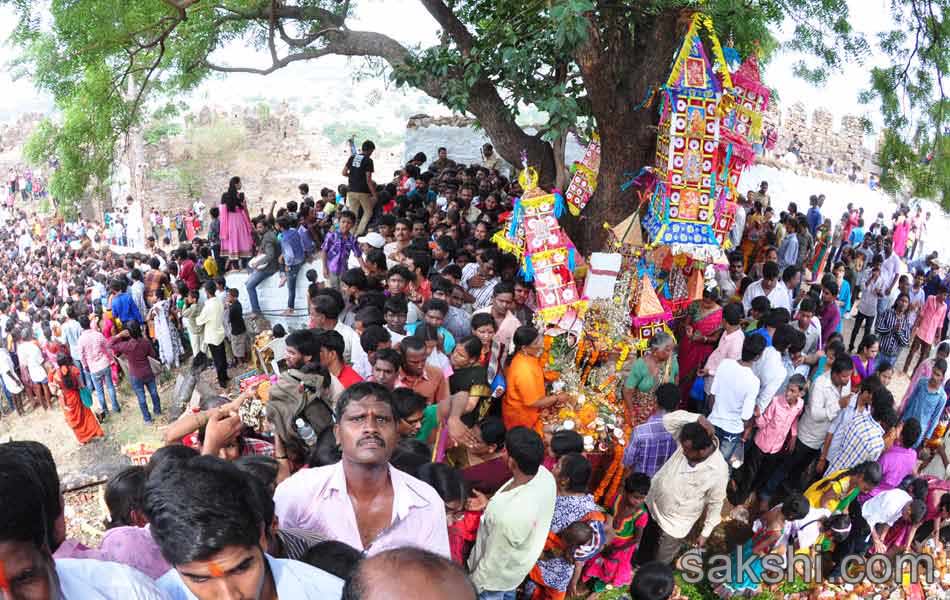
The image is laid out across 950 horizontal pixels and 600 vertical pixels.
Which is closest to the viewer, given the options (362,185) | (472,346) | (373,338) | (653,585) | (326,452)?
(653,585)

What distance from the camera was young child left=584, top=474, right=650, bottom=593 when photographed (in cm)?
420

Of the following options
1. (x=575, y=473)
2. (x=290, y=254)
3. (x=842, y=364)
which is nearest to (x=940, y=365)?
(x=842, y=364)

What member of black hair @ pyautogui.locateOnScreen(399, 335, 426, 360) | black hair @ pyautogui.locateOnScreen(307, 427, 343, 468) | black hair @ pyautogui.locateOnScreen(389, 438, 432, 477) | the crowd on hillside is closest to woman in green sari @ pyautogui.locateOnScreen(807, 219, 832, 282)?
the crowd on hillside

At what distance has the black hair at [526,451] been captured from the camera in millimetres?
3346

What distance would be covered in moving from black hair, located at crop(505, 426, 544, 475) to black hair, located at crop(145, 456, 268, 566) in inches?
61.8

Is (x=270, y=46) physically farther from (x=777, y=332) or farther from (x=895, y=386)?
(x=895, y=386)

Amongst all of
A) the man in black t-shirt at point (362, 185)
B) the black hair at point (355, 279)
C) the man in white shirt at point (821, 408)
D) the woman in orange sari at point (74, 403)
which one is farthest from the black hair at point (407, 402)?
the man in black t-shirt at point (362, 185)

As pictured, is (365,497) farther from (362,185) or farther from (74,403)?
(362,185)

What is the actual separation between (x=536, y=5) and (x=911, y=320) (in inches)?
220

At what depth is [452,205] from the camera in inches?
382

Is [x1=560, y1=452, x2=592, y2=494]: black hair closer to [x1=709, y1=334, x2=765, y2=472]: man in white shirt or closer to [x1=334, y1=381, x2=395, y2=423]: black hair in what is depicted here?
[x1=334, y1=381, x2=395, y2=423]: black hair

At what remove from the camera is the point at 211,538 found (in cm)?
186

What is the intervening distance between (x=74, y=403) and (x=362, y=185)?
414 centimetres

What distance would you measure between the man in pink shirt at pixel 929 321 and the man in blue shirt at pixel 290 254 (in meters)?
7.35
